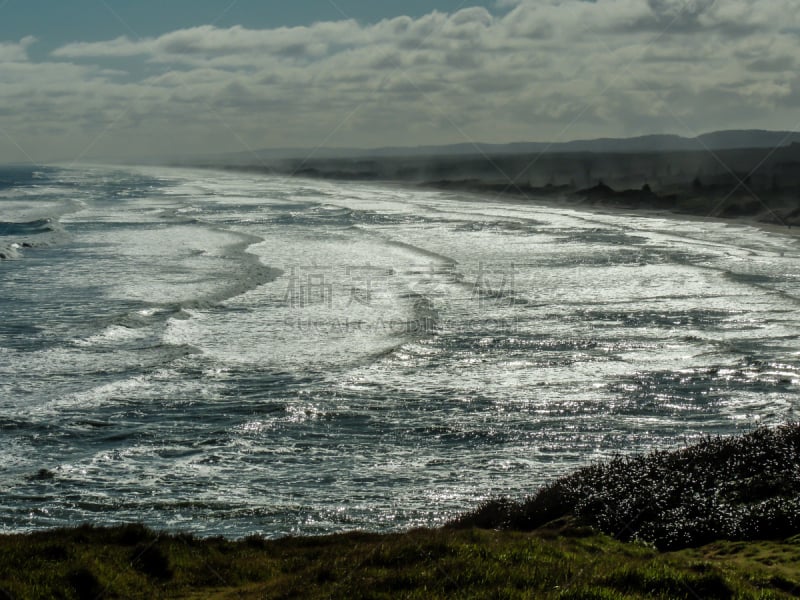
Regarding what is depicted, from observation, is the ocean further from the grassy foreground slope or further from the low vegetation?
the grassy foreground slope

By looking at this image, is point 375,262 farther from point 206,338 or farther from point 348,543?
point 348,543

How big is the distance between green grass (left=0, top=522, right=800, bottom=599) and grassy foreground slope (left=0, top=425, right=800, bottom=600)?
0.08 ft

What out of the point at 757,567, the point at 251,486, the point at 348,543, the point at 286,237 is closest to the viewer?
the point at 757,567

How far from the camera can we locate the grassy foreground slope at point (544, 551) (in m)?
9.64

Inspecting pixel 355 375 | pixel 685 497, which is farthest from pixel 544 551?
pixel 355 375

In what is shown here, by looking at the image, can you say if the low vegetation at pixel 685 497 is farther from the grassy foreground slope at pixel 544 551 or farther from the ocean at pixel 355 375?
the ocean at pixel 355 375

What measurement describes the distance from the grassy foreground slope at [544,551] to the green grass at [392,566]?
24mm

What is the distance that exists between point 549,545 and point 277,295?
25.5 meters

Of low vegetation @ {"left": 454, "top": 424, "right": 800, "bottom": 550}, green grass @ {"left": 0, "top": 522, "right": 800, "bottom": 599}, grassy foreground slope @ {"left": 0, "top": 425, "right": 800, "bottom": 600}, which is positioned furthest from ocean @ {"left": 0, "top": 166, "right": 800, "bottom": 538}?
green grass @ {"left": 0, "top": 522, "right": 800, "bottom": 599}

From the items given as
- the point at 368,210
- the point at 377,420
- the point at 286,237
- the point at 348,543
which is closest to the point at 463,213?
the point at 368,210

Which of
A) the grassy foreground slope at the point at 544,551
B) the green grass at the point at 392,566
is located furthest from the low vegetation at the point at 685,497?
the green grass at the point at 392,566

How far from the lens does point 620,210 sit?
88.5m

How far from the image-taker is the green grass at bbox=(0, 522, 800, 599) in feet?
31.0

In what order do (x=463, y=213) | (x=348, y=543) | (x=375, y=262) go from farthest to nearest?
(x=463, y=213)
(x=375, y=262)
(x=348, y=543)
